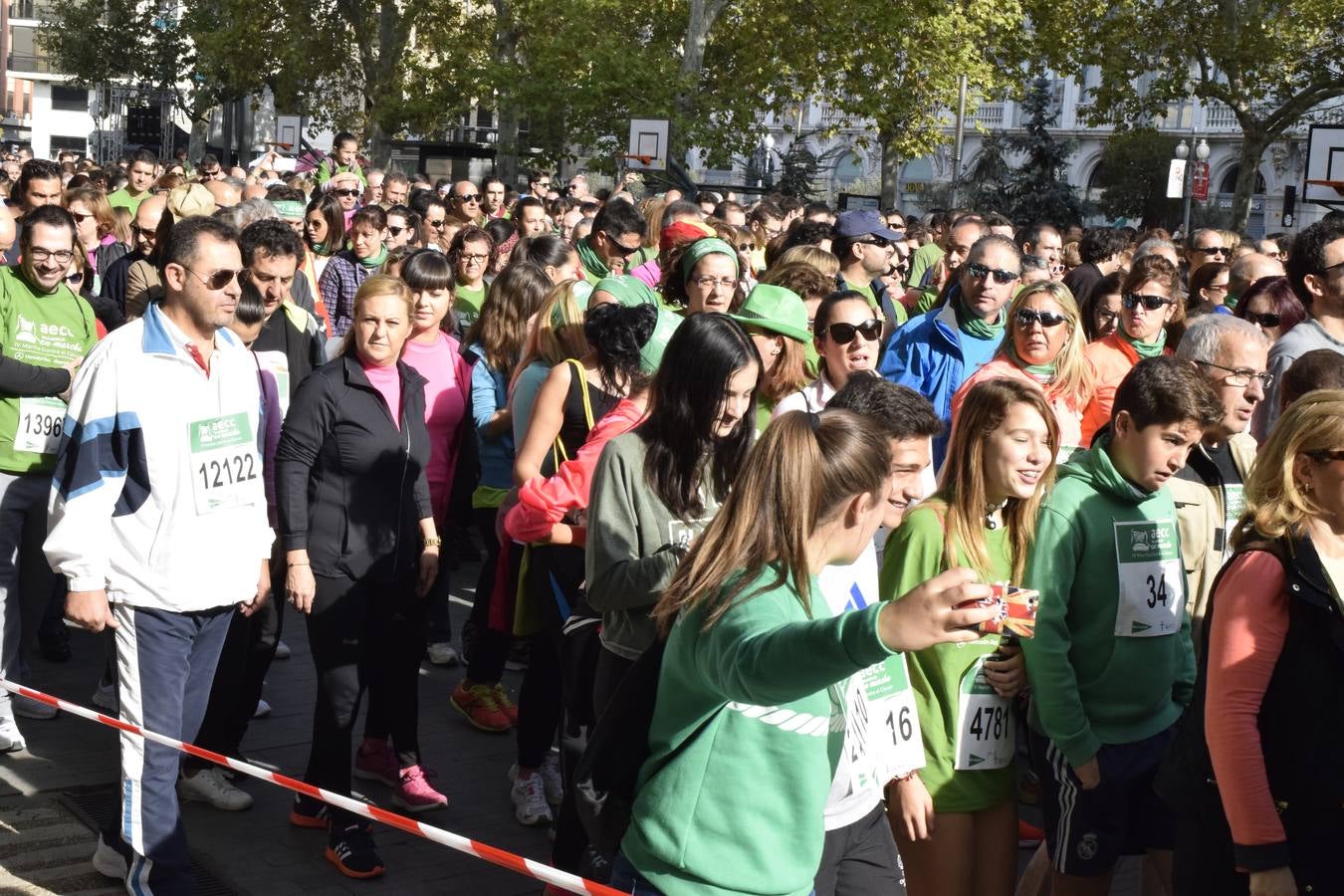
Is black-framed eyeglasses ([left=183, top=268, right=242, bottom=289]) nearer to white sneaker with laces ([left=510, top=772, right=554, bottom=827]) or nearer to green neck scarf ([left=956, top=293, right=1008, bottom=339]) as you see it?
white sneaker with laces ([left=510, top=772, right=554, bottom=827])

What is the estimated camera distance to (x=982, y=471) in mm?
4152

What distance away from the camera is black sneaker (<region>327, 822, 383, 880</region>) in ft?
17.1

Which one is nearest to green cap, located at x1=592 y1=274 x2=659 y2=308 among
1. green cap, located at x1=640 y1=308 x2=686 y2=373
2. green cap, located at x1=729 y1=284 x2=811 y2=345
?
green cap, located at x1=640 y1=308 x2=686 y2=373

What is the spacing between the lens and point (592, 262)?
30.3ft

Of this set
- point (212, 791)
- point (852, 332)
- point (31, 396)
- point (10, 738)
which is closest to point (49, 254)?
point (31, 396)

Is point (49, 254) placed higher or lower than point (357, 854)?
higher

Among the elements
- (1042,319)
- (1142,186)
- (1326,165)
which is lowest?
(1042,319)

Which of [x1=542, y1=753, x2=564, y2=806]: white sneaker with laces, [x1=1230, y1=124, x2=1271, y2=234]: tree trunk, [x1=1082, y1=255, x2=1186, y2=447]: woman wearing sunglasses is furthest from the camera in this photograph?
[x1=1230, y1=124, x2=1271, y2=234]: tree trunk

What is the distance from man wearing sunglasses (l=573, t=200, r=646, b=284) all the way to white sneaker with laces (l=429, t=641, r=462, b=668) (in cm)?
223

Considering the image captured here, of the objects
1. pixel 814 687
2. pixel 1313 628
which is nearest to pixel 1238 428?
pixel 1313 628

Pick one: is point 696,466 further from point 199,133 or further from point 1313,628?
point 199,133

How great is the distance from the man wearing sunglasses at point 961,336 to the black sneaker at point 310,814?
2863 mm

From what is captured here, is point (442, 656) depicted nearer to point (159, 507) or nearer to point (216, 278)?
point (159, 507)

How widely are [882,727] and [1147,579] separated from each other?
39.2 inches
